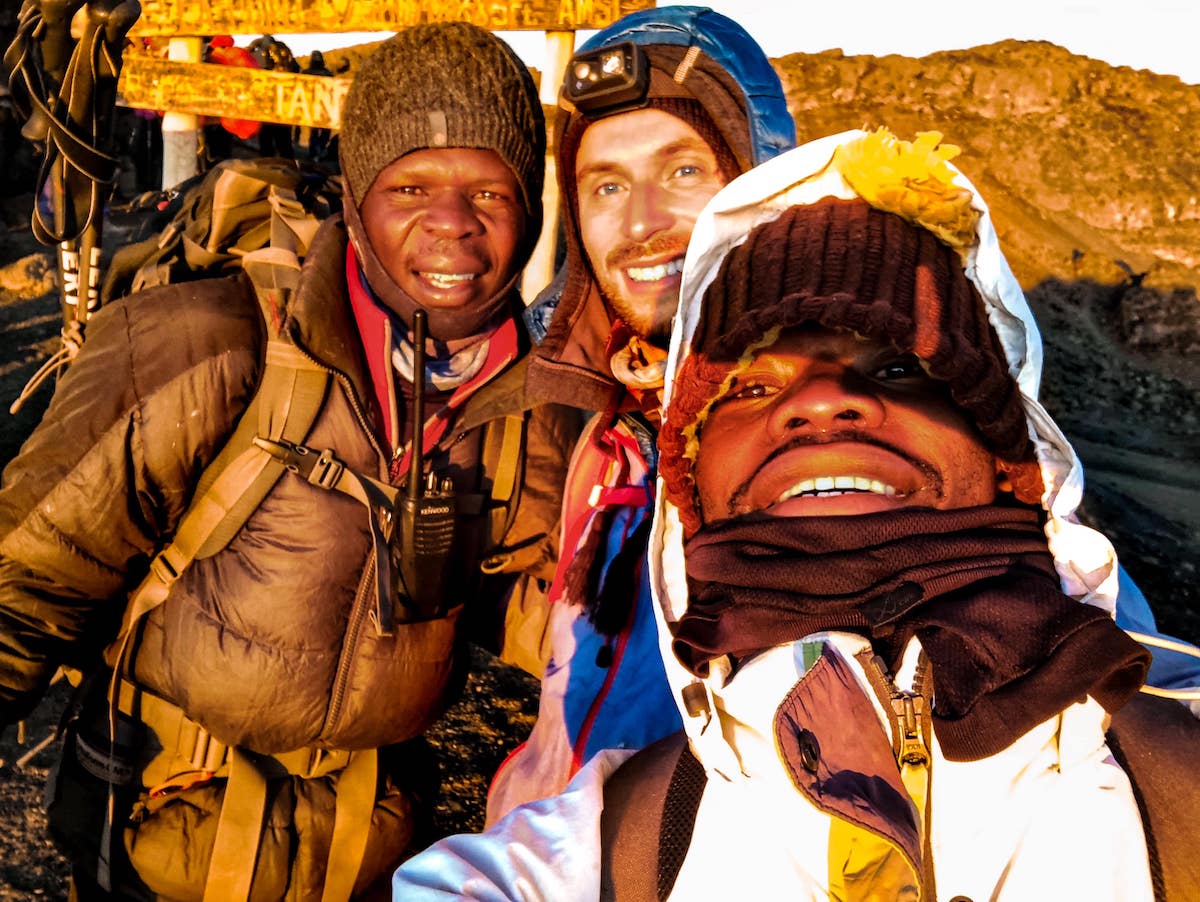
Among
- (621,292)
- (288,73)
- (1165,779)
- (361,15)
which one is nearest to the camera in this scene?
(1165,779)

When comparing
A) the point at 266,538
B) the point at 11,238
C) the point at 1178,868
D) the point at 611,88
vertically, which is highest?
the point at 11,238

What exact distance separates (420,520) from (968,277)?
1.24 meters

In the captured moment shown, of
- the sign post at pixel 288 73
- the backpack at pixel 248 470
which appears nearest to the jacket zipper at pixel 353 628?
the backpack at pixel 248 470

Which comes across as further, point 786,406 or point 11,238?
point 11,238

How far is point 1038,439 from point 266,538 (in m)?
1.53

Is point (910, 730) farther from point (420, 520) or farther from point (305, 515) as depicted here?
point (305, 515)

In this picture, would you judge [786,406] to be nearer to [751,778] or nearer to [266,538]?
[751,778]

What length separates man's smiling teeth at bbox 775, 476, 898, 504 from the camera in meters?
1.28

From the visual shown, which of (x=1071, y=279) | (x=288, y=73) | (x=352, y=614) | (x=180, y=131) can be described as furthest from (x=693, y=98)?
(x=1071, y=279)

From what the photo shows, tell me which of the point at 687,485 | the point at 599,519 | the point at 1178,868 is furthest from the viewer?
the point at 599,519

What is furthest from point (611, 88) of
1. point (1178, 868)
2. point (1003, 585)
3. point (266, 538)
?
point (1178, 868)

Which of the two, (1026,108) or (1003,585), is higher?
(1026,108)

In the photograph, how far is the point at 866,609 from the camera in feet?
3.98

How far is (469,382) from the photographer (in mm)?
2314
